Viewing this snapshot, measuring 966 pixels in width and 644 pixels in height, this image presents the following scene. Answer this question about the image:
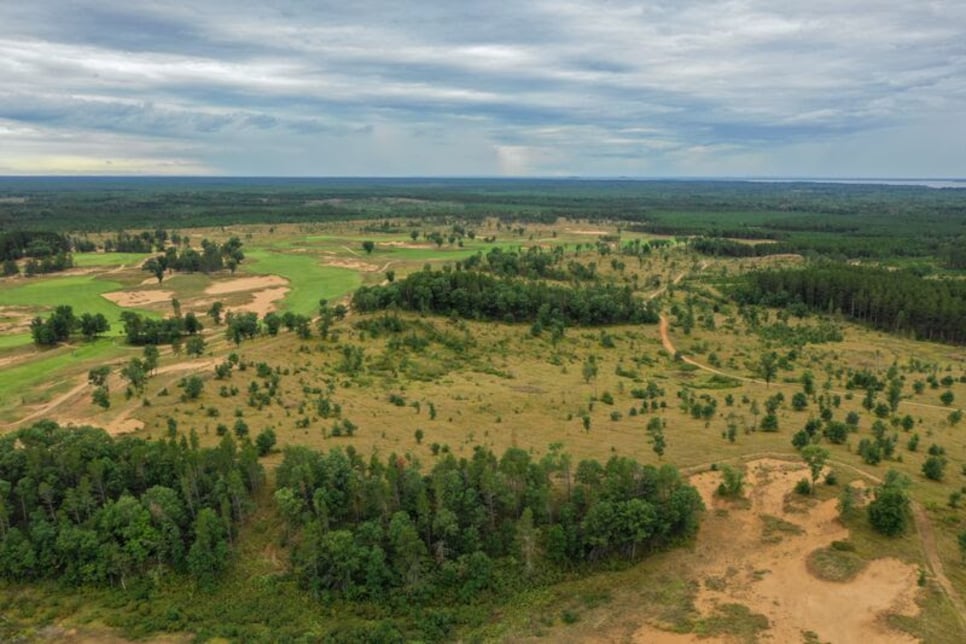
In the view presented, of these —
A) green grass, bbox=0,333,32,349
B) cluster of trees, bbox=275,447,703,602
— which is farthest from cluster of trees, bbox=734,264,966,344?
green grass, bbox=0,333,32,349

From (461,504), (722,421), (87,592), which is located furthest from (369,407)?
(722,421)

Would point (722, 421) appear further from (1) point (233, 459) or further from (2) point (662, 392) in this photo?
(1) point (233, 459)

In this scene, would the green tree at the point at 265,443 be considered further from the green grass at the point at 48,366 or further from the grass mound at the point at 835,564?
the grass mound at the point at 835,564

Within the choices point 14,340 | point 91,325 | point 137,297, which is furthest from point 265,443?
point 137,297

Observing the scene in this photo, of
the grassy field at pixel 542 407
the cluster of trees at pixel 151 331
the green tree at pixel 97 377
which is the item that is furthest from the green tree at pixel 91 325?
the green tree at pixel 97 377

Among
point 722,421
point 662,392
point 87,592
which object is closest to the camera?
point 87,592

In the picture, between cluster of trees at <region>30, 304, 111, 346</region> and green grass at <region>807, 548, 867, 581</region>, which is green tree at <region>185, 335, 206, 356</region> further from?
green grass at <region>807, 548, 867, 581</region>
